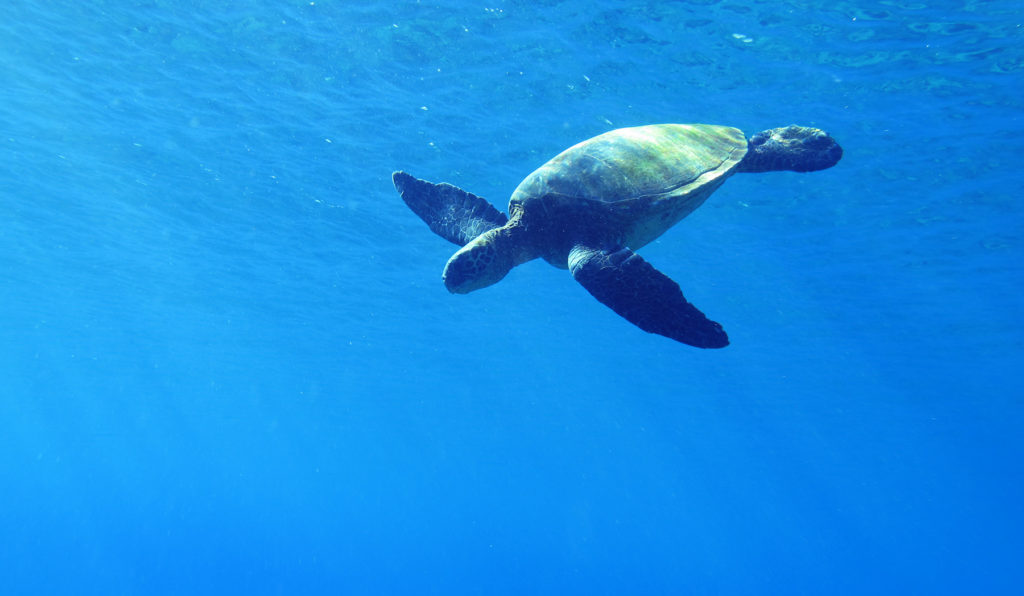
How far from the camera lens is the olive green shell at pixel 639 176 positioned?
4938mm

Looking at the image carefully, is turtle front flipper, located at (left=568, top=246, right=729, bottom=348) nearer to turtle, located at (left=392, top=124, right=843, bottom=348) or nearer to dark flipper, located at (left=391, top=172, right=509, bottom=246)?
turtle, located at (left=392, top=124, right=843, bottom=348)

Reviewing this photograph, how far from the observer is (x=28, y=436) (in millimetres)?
112500

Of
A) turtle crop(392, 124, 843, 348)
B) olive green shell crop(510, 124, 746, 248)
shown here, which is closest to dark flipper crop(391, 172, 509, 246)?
A: turtle crop(392, 124, 843, 348)

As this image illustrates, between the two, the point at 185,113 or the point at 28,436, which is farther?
the point at 28,436

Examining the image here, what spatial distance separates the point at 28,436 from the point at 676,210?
147m

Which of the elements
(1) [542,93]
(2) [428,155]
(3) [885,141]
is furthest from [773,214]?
(2) [428,155]

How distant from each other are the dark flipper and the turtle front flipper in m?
1.87

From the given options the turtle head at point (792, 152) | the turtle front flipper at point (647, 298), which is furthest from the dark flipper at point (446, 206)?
the turtle head at point (792, 152)

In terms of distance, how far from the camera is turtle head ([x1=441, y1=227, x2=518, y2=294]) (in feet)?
16.4

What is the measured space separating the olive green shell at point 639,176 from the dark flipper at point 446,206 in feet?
2.02

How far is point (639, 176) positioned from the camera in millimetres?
5043

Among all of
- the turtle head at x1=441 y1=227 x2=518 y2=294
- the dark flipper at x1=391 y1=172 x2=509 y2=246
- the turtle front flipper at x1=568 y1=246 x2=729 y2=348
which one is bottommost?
the turtle front flipper at x1=568 y1=246 x2=729 y2=348

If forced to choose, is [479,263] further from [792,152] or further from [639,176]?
[792,152]

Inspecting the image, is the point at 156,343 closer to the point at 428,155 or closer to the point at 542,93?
the point at 428,155
